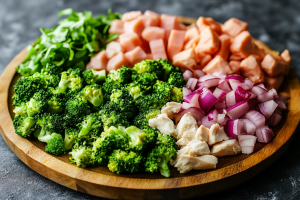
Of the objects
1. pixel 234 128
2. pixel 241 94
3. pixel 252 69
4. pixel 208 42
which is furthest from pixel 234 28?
pixel 234 128

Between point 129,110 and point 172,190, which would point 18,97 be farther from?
point 172,190

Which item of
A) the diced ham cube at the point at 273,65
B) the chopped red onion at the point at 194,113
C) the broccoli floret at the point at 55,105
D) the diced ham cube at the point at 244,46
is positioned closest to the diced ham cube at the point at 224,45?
the diced ham cube at the point at 244,46

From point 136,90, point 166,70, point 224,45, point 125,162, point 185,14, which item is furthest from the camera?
point 185,14

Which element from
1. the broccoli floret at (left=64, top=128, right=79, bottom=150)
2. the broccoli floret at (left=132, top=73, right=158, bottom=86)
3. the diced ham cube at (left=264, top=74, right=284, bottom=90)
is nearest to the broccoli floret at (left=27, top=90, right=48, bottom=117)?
the broccoli floret at (left=64, top=128, right=79, bottom=150)

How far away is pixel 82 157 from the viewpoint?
8.02 feet

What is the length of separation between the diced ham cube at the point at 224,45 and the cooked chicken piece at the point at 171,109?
999mm

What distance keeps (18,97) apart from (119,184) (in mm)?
1403

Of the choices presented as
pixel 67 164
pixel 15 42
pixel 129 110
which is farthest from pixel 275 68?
pixel 15 42

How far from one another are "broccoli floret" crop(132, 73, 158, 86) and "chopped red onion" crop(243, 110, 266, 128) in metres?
0.97

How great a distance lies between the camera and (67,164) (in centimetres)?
250

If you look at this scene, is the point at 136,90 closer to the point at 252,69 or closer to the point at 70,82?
the point at 70,82

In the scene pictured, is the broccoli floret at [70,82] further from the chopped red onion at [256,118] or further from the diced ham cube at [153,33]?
the chopped red onion at [256,118]

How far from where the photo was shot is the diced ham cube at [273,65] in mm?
3359

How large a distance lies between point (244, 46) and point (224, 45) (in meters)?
0.22
